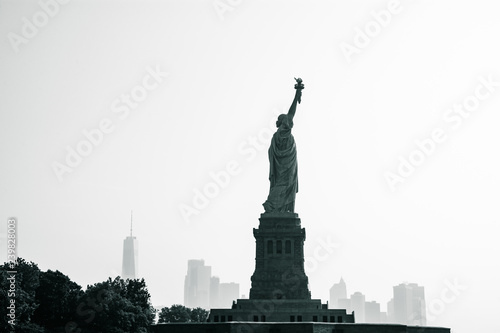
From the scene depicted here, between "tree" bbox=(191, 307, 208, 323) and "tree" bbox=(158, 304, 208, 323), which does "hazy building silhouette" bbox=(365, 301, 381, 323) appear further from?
"tree" bbox=(158, 304, 208, 323)

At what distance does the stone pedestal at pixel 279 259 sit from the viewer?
239ft

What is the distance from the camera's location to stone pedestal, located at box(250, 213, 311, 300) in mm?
72812

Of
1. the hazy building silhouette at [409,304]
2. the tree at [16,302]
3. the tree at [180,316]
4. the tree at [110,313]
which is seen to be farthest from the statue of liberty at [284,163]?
the hazy building silhouette at [409,304]

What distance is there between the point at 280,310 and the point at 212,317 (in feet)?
18.2

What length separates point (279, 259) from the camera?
7406 centimetres

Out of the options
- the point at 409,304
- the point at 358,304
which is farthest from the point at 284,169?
the point at 358,304

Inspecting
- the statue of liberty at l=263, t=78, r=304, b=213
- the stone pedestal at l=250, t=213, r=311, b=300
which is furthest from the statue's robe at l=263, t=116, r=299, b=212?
the stone pedestal at l=250, t=213, r=311, b=300

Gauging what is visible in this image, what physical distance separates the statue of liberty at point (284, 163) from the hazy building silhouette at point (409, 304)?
79.6 metres

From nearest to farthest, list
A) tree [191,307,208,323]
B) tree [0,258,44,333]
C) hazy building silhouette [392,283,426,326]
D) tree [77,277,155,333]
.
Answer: tree [0,258,44,333]
tree [77,277,155,333]
tree [191,307,208,323]
hazy building silhouette [392,283,426,326]

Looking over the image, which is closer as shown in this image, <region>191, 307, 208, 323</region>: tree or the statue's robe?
the statue's robe

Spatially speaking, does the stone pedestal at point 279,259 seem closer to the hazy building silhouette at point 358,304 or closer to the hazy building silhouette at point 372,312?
the hazy building silhouette at point 358,304

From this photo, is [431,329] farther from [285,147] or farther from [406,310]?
[406,310]

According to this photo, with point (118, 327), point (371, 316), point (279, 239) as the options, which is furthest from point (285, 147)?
point (371, 316)

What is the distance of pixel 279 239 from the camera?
74.6 meters
